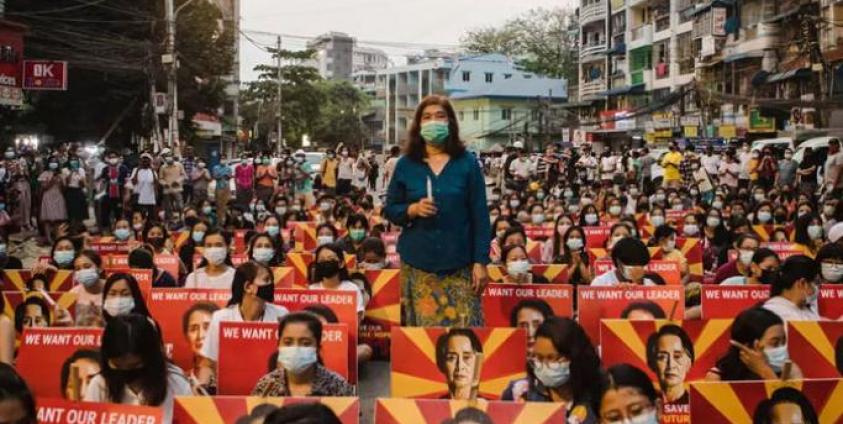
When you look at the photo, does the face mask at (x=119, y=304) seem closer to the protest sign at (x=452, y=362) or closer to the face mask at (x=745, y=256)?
the protest sign at (x=452, y=362)

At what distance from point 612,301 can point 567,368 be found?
2.70m

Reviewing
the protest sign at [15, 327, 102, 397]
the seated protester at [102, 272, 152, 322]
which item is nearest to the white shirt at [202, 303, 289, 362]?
the seated protester at [102, 272, 152, 322]

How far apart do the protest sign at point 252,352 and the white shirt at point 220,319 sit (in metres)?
→ 0.28

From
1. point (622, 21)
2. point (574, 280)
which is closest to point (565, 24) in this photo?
point (622, 21)

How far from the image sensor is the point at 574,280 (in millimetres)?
9703

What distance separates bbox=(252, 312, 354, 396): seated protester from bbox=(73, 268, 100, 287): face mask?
2873mm

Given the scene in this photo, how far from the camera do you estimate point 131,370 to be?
4.89 metres

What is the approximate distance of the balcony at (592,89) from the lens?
62.8 meters

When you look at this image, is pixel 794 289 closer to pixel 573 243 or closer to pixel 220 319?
pixel 220 319

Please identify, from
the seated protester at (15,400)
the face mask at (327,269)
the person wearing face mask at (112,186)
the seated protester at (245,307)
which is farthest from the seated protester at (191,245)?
the person wearing face mask at (112,186)

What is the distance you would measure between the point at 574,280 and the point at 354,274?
7.30 ft

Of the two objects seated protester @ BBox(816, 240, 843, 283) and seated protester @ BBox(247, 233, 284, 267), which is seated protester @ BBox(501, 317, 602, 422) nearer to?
seated protester @ BBox(816, 240, 843, 283)

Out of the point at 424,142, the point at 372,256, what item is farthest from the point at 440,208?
the point at 372,256

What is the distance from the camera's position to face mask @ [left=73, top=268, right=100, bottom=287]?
778 centimetres
